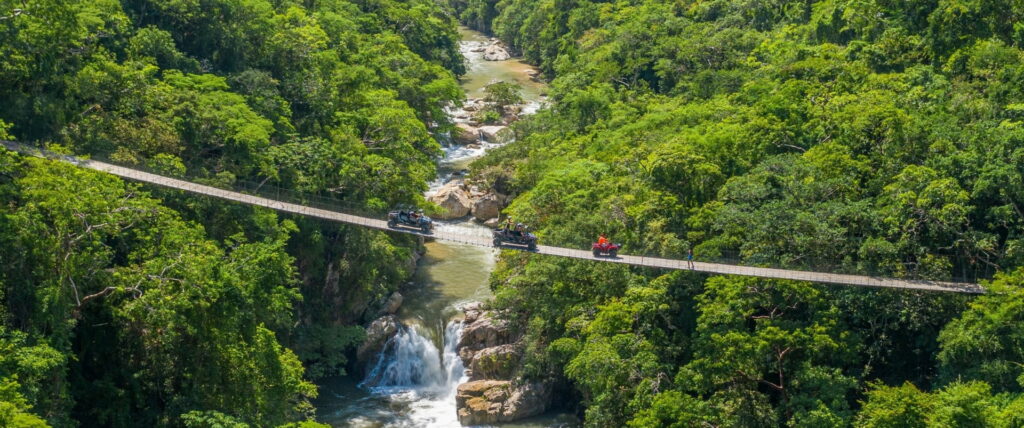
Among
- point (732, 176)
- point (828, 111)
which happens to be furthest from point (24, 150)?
point (828, 111)

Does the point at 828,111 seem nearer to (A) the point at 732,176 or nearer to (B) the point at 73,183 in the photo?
(A) the point at 732,176

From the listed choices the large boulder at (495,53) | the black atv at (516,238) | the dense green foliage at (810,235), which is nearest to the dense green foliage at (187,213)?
the black atv at (516,238)

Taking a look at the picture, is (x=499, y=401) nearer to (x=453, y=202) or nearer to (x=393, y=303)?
(x=393, y=303)

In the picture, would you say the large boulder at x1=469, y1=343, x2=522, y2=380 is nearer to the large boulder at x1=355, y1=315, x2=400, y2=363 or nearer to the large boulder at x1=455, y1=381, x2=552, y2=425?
the large boulder at x1=455, y1=381, x2=552, y2=425

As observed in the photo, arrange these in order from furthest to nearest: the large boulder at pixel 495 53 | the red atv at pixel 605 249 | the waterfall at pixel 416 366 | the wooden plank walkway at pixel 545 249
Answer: the large boulder at pixel 495 53, the waterfall at pixel 416 366, the red atv at pixel 605 249, the wooden plank walkway at pixel 545 249

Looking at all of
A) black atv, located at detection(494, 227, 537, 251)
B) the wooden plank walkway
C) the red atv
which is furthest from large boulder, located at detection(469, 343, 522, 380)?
the red atv

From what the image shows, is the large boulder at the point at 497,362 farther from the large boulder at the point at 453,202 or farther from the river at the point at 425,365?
the large boulder at the point at 453,202
